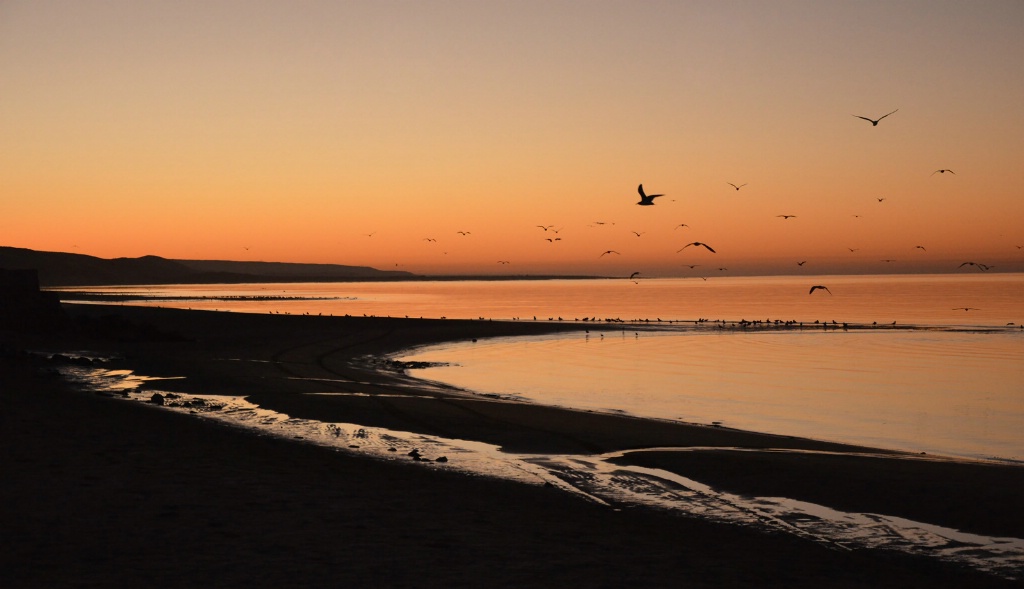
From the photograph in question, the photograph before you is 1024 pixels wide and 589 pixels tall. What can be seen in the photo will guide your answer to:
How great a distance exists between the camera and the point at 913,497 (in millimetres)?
12797

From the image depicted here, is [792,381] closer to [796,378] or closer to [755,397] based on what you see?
[796,378]

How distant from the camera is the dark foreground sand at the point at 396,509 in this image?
28.7ft

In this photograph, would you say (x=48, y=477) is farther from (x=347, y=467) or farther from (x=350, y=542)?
(x=350, y=542)

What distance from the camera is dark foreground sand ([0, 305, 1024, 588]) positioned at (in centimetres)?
876

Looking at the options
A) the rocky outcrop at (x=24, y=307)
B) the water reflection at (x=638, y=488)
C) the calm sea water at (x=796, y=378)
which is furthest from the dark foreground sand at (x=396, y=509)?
the rocky outcrop at (x=24, y=307)

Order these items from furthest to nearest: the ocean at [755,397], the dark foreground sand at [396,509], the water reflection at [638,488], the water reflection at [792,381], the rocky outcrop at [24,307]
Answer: the rocky outcrop at [24,307], the water reflection at [792,381], the ocean at [755,397], the water reflection at [638,488], the dark foreground sand at [396,509]

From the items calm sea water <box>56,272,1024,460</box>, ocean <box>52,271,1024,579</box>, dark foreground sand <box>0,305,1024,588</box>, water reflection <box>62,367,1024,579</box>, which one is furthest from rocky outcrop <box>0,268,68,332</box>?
water reflection <box>62,367,1024,579</box>

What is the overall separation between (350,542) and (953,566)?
664 cm

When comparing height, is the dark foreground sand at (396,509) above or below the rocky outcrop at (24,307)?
below

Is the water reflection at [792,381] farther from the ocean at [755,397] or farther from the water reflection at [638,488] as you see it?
the water reflection at [638,488]

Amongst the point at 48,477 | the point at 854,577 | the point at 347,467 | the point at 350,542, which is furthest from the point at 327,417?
the point at 854,577

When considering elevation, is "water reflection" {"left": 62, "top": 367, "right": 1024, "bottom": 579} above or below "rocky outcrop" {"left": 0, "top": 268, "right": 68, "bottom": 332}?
below

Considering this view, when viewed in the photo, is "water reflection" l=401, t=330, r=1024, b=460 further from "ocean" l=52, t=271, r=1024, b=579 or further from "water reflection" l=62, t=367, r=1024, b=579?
"water reflection" l=62, t=367, r=1024, b=579

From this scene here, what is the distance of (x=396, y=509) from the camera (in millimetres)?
11195
